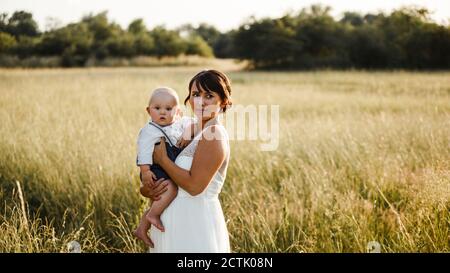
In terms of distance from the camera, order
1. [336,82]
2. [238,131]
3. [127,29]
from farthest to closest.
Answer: [127,29] < [336,82] < [238,131]

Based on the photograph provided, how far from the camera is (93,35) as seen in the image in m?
17.9

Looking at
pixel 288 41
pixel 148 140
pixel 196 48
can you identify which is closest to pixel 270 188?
pixel 148 140

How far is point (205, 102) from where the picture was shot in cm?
185

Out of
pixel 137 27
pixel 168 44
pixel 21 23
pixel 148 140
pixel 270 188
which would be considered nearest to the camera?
pixel 148 140

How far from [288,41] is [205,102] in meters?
26.2

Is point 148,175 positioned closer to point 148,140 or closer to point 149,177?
point 149,177

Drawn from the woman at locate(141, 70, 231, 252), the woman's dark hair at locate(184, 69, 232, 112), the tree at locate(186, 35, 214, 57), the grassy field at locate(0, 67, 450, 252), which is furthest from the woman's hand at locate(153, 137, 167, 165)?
the tree at locate(186, 35, 214, 57)

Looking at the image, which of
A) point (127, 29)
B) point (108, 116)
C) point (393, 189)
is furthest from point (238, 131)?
point (127, 29)

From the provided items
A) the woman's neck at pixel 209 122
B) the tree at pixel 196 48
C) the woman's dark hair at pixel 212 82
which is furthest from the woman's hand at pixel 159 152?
the tree at pixel 196 48

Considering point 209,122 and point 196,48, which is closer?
point 209,122

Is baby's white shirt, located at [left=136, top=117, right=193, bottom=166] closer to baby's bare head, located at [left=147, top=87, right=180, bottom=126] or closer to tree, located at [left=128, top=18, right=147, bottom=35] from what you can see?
baby's bare head, located at [left=147, top=87, right=180, bottom=126]

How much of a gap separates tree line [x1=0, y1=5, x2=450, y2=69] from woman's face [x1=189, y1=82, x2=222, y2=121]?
7960 mm
